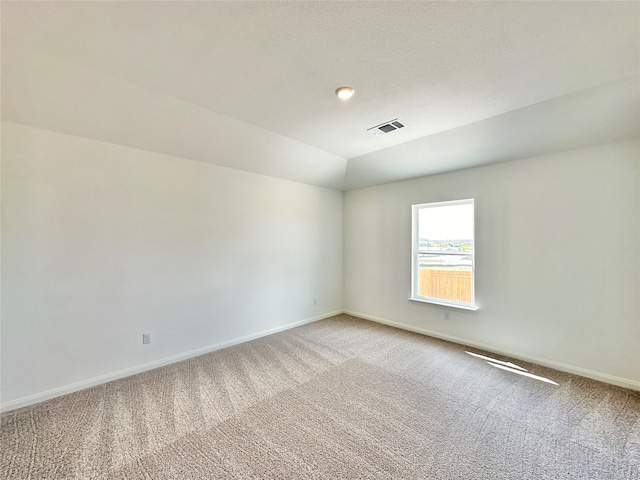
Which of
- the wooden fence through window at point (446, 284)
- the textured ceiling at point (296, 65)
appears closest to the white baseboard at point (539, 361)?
the wooden fence through window at point (446, 284)

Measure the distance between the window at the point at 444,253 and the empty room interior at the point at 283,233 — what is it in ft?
0.11

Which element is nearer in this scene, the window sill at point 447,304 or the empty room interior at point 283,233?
the empty room interior at point 283,233

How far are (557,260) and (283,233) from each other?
360 cm

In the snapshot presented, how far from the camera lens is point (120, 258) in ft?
9.24

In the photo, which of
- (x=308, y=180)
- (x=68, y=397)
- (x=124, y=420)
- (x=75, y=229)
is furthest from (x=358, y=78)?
(x=68, y=397)

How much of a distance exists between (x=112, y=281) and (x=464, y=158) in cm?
441

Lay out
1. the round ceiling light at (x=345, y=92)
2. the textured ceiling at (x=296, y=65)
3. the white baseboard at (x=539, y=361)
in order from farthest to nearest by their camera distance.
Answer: the white baseboard at (x=539, y=361)
the round ceiling light at (x=345, y=92)
the textured ceiling at (x=296, y=65)

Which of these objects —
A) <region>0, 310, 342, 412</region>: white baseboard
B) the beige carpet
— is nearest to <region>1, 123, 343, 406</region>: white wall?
<region>0, 310, 342, 412</region>: white baseboard

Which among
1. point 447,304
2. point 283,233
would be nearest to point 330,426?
point 447,304

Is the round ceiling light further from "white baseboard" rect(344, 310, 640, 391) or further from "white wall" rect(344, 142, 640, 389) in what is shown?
"white baseboard" rect(344, 310, 640, 391)

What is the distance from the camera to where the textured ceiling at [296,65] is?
1.54m

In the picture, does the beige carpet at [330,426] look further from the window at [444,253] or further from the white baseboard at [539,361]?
the window at [444,253]

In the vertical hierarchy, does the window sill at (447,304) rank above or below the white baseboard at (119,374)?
above

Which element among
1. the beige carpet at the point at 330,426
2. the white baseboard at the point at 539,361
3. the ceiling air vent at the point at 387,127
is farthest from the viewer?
the ceiling air vent at the point at 387,127
